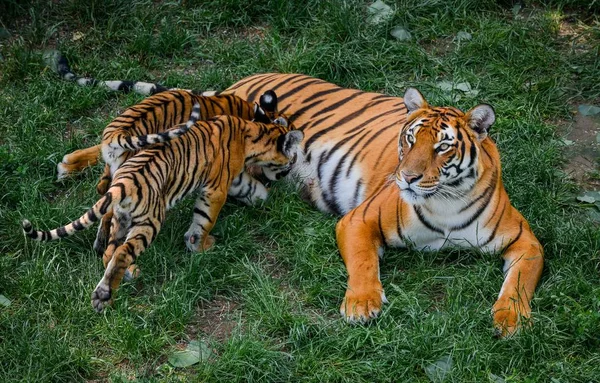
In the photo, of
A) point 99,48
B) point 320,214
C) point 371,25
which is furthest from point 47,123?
point 371,25

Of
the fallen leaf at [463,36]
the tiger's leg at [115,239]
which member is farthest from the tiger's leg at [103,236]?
the fallen leaf at [463,36]

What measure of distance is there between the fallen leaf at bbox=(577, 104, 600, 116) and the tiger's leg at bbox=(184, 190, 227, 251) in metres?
2.93

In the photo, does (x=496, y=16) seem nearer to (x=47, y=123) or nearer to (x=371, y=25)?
(x=371, y=25)

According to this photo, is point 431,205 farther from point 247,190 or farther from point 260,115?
point 260,115

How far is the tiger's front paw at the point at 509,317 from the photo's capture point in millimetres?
5020

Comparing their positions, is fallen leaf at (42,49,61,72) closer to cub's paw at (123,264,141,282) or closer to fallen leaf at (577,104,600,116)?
cub's paw at (123,264,141,282)

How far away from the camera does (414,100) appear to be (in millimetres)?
5703

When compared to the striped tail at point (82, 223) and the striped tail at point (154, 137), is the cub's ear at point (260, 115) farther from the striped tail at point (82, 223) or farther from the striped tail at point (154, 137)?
the striped tail at point (82, 223)

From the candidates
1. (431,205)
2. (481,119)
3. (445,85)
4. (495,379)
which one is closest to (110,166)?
(431,205)

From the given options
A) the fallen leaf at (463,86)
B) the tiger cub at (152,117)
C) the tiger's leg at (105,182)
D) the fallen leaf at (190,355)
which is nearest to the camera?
the fallen leaf at (190,355)

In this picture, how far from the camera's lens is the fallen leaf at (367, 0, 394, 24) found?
7.88m

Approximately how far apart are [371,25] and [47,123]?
103 inches

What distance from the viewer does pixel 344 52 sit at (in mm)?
7516

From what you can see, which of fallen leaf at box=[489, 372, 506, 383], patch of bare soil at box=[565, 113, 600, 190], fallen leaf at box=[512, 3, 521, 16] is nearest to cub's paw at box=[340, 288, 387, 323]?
fallen leaf at box=[489, 372, 506, 383]
